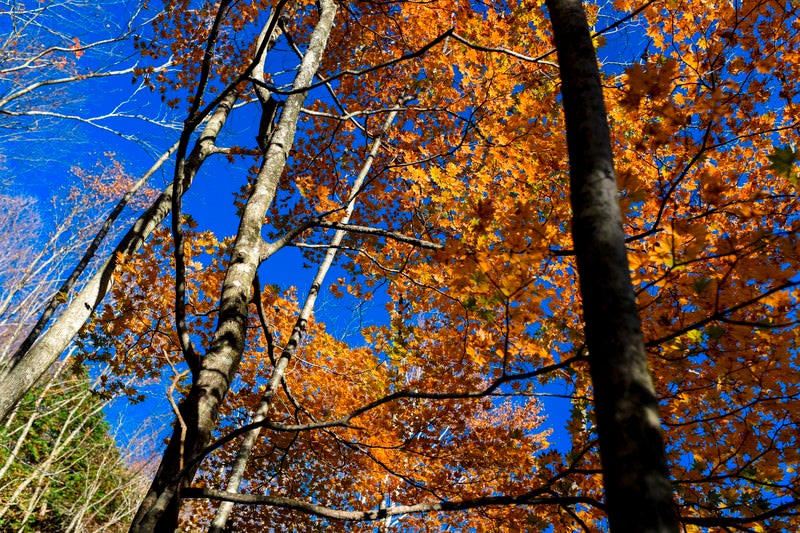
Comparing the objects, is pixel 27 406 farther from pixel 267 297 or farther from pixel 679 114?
pixel 679 114

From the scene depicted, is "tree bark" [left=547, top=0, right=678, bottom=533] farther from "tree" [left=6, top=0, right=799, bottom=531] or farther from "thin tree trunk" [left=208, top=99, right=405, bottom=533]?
"thin tree trunk" [left=208, top=99, right=405, bottom=533]

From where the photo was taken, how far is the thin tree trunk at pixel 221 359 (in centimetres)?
154

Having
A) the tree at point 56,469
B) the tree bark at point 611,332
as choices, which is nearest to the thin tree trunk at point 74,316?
the tree bark at point 611,332

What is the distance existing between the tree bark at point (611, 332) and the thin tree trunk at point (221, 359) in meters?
1.31

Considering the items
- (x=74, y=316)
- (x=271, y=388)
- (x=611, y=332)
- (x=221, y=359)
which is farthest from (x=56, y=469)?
(x=611, y=332)

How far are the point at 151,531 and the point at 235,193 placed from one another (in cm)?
590

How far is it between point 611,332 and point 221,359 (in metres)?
1.68

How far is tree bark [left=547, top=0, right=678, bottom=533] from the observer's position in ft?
2.58

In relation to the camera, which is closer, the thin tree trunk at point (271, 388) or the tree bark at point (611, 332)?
the tree bark at point (611, 332)

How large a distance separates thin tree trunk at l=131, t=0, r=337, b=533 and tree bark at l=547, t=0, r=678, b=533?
4.31 ft

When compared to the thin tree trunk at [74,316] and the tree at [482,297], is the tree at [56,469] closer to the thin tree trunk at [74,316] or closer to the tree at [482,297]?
the tree at [482,297]

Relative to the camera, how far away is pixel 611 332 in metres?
0.96

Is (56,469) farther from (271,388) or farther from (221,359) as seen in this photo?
(221,359)

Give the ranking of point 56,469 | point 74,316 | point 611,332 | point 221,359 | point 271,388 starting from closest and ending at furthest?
1. point 611,332
2. point 221,359
3. point 74,316
4. point 271,388
5. point 56,469
